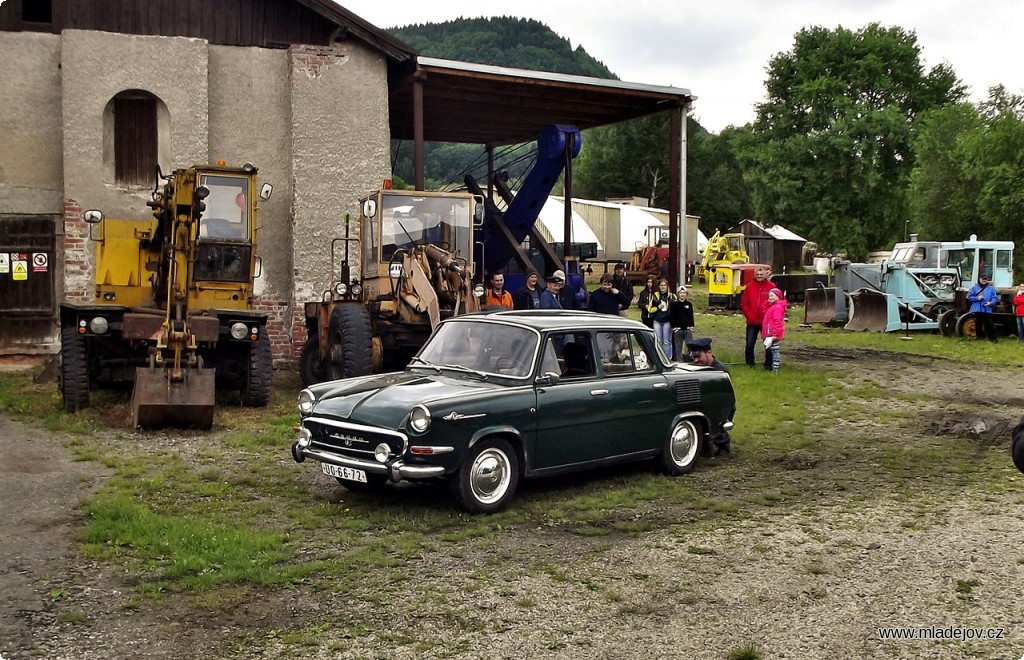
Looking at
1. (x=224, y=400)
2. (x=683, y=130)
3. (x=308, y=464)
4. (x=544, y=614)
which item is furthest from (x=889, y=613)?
(x=683, y=130)

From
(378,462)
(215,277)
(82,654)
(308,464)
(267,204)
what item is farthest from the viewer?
(267,204)

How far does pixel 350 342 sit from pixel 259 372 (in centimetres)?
117

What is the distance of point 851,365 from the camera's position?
60.0 ft

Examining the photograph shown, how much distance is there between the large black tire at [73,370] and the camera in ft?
38.4

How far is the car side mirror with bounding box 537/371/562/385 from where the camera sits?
316 inches

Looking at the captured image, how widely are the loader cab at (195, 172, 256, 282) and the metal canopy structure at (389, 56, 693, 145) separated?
4.45m

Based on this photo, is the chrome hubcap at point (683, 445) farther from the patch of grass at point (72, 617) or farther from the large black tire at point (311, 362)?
the large black tire at point (311, 362)

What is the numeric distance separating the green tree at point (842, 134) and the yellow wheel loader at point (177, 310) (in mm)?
45882

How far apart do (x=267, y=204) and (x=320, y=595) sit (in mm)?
11685

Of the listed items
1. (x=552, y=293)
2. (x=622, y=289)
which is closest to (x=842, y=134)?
(x=622, y=289)

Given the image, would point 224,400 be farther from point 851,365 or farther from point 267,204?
point 851,365

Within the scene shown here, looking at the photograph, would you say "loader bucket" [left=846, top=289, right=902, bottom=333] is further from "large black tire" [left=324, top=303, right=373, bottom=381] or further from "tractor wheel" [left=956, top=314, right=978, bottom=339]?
"large black tire" [left=324, top=303, right=373, bottom=381]

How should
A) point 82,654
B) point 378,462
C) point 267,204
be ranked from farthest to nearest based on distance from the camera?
1. point 267,204
2. point 378,462
3. point 82,654

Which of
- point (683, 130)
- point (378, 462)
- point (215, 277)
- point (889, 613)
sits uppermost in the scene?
point (683, 130)
